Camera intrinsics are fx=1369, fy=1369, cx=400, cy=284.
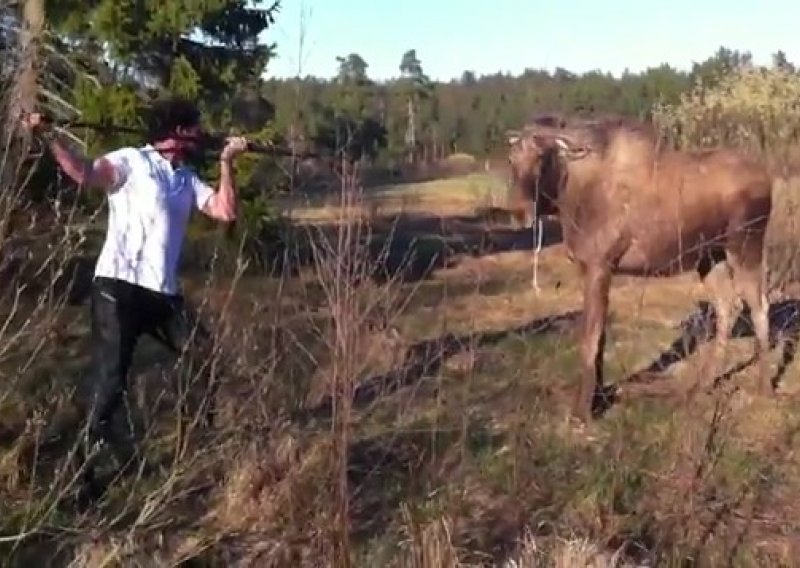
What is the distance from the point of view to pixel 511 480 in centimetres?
740

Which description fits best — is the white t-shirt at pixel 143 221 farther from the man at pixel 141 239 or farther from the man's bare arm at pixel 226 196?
the man's bare arm at pixel 226 196

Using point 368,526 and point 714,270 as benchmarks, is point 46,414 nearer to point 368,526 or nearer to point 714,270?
point 368,526

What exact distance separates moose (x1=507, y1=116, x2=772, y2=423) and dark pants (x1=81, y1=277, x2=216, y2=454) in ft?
10.6

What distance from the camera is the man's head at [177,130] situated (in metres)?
7.31

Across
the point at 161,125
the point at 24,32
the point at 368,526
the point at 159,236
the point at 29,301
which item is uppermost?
the point at 24,32

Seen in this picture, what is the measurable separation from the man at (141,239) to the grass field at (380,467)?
0.33 m

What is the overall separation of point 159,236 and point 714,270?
5.69 metres

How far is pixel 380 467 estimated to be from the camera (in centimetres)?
767

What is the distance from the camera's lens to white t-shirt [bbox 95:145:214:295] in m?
7.20

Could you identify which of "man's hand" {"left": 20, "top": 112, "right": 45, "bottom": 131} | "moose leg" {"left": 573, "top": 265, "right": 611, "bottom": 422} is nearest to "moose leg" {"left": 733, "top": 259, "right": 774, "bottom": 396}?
"moose leg" {"left": 573, "top": 265, "right": 611, "bottom": 422}

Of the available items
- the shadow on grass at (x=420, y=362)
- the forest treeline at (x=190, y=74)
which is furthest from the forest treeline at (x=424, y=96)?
the shadow on grass at (x=420, y=362)

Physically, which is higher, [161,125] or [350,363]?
[161,125]

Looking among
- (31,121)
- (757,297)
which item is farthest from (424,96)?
(31,121)

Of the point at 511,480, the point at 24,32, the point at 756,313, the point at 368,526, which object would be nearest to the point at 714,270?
the point at 756,313
